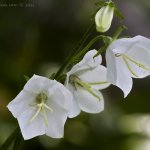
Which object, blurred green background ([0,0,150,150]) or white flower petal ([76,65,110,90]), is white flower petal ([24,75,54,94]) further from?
blurred green background ([0,0,150,150])

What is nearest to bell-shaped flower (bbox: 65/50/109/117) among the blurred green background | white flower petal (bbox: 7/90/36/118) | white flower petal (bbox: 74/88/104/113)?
white flower petal (bbox: 74/88/104/113)

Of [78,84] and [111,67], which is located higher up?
[111,67]

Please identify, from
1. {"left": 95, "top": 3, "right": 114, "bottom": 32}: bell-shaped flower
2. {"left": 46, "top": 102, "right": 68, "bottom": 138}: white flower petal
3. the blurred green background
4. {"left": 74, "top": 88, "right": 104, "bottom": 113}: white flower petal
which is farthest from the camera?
the blurred green background

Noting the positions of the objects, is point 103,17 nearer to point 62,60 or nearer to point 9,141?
point 9,141

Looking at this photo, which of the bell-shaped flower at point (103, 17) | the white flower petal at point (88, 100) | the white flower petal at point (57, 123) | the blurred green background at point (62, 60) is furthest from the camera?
the blurred green background at point (62, 60)

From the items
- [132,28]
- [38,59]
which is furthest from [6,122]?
[132,28]

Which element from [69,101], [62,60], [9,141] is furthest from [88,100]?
[62,60]

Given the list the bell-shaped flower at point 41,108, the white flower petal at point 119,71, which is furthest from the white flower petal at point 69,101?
the white flower petal at point 119,71

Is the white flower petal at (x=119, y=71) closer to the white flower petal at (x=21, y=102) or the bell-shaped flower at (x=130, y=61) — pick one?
the bell-shaped flower at (x=130, y=61)
